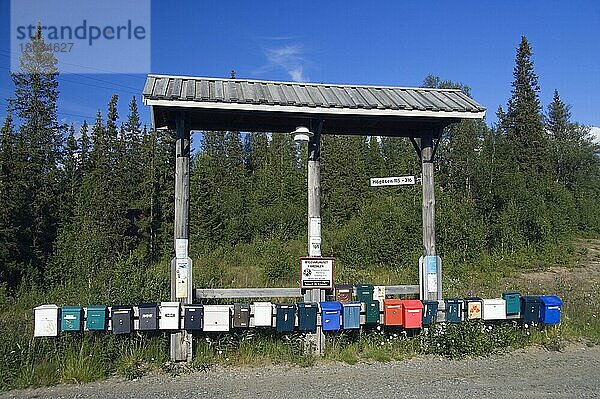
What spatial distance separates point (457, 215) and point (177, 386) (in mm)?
22029

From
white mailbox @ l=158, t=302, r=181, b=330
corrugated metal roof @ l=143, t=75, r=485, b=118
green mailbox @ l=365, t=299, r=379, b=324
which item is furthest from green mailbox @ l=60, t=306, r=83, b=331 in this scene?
green mailbox @ l=365, t=299, r=379, b=324

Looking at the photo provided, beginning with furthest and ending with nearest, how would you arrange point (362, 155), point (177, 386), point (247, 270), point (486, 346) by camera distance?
1. point (362, 155)
2. point (247, 270)
3. point (486, 346)
4. point (177, 386)

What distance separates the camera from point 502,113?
54094 millimetres

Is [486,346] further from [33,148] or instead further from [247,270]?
[33,148]

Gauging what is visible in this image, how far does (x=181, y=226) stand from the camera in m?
8.98

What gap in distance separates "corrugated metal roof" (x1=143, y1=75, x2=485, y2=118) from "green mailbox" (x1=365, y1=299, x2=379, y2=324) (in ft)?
10.8

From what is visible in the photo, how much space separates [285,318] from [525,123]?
44.3m

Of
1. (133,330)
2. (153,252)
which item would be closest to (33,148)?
(153,252)

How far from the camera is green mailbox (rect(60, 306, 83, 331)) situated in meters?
8.09

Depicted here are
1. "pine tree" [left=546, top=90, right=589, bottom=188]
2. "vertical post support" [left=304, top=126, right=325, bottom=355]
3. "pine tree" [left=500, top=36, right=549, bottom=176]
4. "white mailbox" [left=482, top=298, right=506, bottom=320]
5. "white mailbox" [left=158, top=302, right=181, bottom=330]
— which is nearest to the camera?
"white mailbox" [left=158, top=302, right=181, bottom=330]

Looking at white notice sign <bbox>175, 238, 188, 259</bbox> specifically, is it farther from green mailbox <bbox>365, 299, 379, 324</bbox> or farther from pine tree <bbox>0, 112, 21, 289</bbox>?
pine tree <bbox>0, 112, 21, 289</bbox>

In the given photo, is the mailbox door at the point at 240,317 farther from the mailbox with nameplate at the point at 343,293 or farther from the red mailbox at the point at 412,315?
the red mailbox at the point at 412,315

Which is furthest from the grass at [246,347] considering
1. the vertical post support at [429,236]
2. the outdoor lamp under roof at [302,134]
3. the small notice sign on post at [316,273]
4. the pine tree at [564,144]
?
the pine tree at [564,144]

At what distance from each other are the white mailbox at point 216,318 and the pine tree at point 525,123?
40.5 meters
